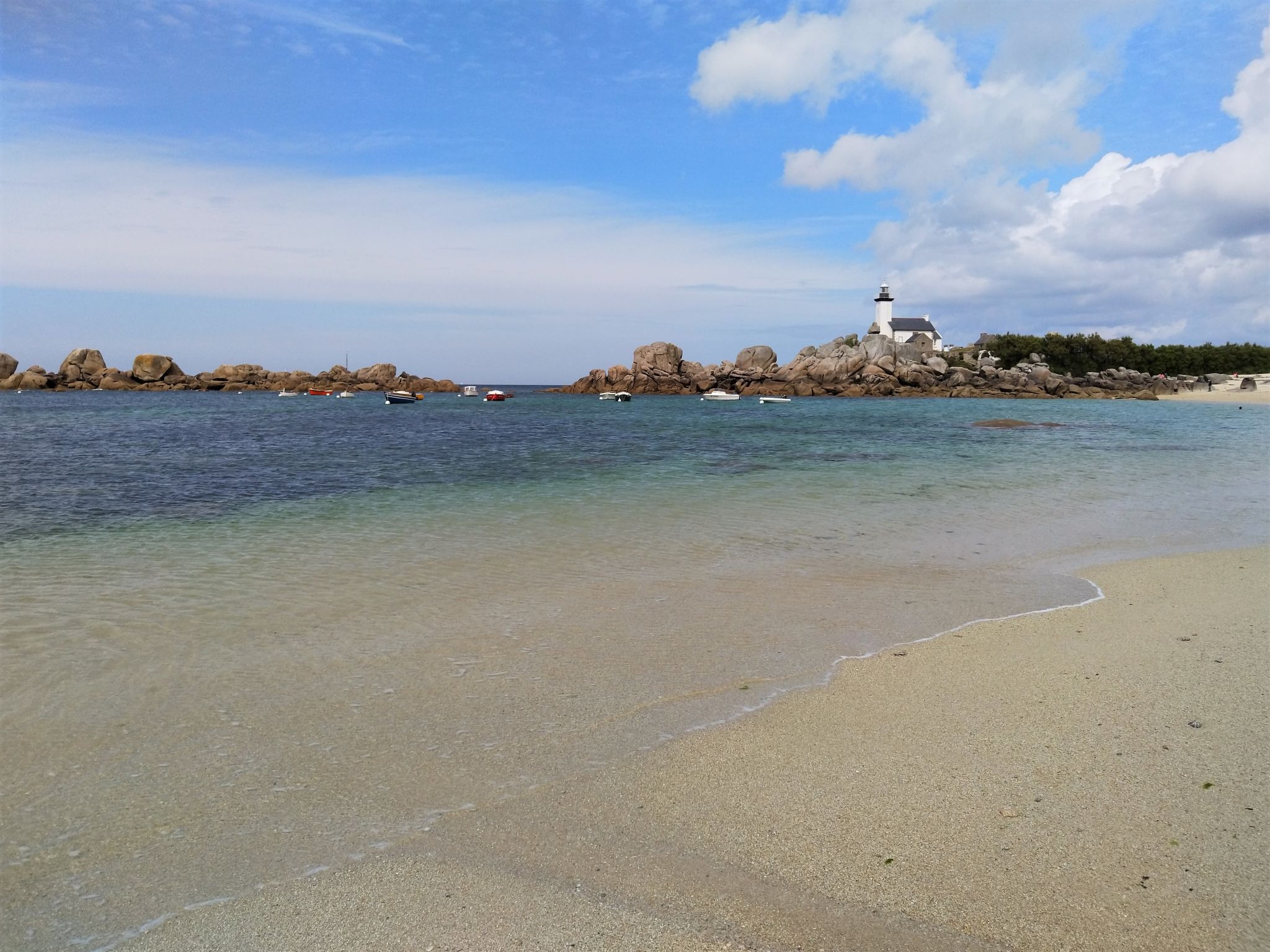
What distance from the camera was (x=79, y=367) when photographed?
134 m

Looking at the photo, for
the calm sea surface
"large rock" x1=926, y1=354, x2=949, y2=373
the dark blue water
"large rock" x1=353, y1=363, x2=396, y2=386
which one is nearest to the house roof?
"large rock" x1=926, y1=354, x2=949, y2=373

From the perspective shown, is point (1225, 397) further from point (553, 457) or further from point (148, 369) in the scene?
point (148, 369)

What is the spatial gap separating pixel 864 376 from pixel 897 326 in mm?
43938

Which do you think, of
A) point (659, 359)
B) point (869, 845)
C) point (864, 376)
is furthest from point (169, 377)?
point (869, 845)

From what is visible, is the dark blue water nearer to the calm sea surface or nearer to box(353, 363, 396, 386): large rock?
the calm sea surface

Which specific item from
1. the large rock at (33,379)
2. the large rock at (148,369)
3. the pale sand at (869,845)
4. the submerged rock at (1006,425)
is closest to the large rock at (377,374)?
the large rock at (148,369)

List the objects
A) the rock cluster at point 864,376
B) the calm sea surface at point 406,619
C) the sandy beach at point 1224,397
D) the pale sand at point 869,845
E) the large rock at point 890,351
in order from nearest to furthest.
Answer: the pale sand at point 869,845
the calm sea surface at point 406,619
the sandy beach at point 1224,397
the rock cluster at point 864,376
the large rock at point 890,351

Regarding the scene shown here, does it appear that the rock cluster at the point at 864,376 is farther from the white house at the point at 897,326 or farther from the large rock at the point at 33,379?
the large rock at the point at 33,379

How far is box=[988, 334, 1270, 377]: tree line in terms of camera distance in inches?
4902

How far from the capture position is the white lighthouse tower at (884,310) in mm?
134125

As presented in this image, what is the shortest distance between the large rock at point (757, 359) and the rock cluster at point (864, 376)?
0.12m

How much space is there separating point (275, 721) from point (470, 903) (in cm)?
276

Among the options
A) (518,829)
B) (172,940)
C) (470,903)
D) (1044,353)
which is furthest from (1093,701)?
(1044,353)

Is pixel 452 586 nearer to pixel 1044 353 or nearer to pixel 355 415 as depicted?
pixel 355 415
